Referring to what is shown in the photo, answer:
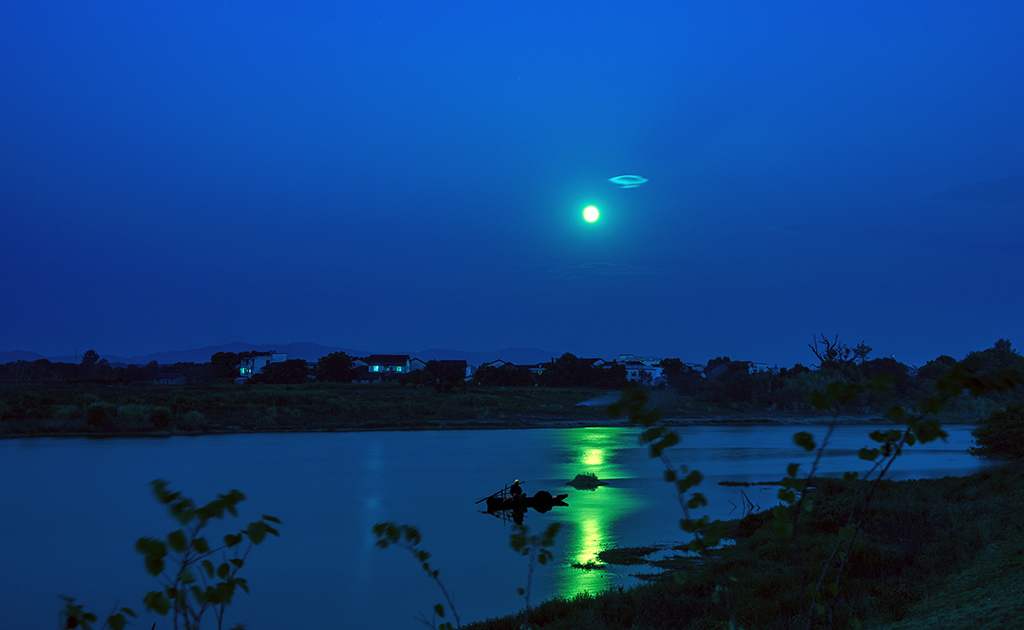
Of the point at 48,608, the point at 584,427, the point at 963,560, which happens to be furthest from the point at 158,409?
the point at 963,560

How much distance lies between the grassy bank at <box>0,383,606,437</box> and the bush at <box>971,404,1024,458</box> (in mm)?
20557

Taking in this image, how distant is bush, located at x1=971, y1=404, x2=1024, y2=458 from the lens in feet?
80.1

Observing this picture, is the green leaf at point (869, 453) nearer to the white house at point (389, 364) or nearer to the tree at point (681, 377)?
the tree at point (681, 377)

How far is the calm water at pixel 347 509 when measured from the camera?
13.8m

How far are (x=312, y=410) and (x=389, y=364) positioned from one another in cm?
4249

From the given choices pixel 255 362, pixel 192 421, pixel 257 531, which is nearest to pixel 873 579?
pixel 257 531

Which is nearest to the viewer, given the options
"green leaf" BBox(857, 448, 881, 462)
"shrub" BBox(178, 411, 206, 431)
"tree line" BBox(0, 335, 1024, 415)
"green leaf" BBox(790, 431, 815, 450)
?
"green leaf" BBox(790, 431, 815, 450)

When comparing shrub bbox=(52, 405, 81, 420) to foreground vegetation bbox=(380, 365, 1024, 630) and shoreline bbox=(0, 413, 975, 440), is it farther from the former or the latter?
foreground vegetation bbox=(380, 365, 1024, 630)

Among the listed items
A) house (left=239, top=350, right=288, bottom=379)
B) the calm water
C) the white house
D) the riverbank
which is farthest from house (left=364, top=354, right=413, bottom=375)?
the calm water

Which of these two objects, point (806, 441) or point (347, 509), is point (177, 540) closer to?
point (806, 441)

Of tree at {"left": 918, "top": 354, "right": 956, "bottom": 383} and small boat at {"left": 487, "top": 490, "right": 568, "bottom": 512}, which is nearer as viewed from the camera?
small boat at {"left": 487, "top": 490, "right": 568, "bottom": 512}

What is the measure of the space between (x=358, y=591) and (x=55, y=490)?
17.2m

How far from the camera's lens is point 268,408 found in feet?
179

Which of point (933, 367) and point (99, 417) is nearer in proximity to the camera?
point (99, 417)
